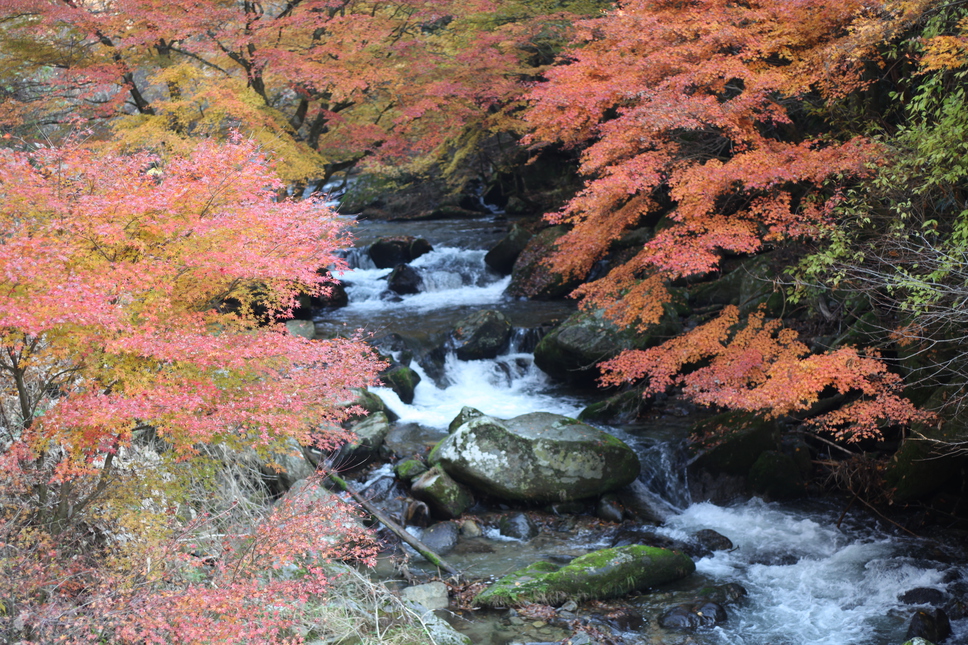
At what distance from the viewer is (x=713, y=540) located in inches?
317

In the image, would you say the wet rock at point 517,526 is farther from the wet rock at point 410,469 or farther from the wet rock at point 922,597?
the wet rock at point 922,597

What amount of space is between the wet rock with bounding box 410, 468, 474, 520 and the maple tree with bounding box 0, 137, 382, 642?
327 centimetres

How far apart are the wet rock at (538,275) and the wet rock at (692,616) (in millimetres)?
10366

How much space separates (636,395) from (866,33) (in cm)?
633

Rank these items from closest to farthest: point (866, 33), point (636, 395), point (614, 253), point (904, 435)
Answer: point (866, 33)
point (904, 435)
point (636, 395)
point (614, 253)

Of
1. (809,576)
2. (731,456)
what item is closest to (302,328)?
(731,456)

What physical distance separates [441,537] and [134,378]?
4.76 m

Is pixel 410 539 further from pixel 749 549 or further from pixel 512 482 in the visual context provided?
pixel 749 549

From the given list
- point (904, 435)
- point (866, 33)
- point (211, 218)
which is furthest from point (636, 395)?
point (211, 218)

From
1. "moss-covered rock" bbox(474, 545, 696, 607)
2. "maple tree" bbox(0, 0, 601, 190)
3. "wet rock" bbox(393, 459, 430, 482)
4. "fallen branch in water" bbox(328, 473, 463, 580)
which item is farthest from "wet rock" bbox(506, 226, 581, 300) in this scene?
"moss-covered rock" bbox(474, 545, 696, 607)

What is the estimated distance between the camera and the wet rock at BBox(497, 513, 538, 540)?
8.40 metres

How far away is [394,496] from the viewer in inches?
361

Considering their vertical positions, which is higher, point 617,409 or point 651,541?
point 617,409

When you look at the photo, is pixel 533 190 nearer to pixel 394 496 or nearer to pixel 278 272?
pixel 394 496
